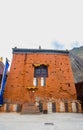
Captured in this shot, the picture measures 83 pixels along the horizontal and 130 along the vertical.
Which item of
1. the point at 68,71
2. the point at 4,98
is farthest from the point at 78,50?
the point at 4,98

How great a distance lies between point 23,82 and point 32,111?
335cm

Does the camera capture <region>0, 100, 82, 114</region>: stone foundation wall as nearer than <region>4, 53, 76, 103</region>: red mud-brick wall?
Yes

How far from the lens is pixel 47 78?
13.6 meters

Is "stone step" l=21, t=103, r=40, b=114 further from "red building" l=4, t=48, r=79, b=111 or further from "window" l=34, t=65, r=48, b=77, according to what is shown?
"window" l=34, t=65, r=48, b=77

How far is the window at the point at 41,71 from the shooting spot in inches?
543

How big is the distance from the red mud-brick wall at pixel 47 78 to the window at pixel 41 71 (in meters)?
0.28

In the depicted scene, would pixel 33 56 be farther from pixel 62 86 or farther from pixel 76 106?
pixel 76 106

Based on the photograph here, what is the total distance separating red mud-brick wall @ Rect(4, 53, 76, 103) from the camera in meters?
12.9

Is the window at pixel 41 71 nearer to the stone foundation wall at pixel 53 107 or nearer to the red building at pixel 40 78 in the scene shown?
the red building at pixel 40 78

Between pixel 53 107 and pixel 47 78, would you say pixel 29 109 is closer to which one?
pixel 53 107

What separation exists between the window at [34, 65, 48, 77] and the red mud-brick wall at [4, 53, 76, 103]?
11.0 inches

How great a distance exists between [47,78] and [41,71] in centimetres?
82

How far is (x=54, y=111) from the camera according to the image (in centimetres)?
1199

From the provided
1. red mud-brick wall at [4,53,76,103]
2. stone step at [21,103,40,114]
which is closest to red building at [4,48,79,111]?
red mud-brick wall at [4,53,76,103]
